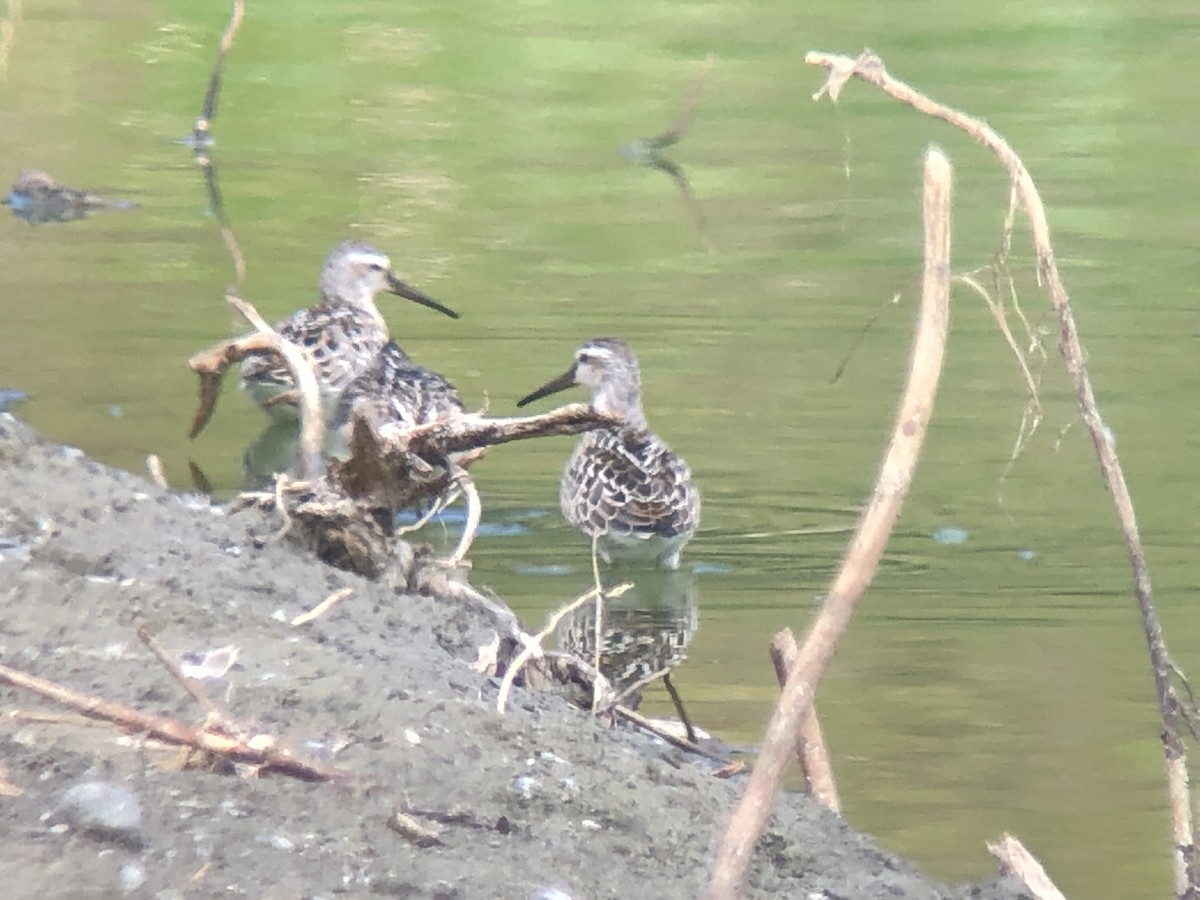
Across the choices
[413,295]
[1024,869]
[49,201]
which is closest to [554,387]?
[413,295]

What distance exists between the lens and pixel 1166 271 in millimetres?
11703

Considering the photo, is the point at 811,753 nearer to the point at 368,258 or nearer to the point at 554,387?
the point at 554,387

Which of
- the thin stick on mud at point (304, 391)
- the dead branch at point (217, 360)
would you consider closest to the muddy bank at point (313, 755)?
the thin stick on mud at point (304, 391)

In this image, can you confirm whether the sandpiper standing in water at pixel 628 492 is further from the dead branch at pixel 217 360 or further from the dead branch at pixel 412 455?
the dead branch at pixel 412 455

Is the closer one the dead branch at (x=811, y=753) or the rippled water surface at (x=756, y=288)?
the dead branch at (x=811, y=753)

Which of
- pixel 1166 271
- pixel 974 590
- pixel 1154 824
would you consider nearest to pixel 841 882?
pixel 1154 824

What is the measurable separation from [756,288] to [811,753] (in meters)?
6.48

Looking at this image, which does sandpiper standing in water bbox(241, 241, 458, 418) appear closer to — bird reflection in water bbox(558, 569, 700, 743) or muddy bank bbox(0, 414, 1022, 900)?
bird reflection in water bbox(558, 569, 700, 743)

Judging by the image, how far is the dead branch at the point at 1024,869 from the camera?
4.37m

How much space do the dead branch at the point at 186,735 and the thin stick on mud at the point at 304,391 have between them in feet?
7.60

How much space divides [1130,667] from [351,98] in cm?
1079

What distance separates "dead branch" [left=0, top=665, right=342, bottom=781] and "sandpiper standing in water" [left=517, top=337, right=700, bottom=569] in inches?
156

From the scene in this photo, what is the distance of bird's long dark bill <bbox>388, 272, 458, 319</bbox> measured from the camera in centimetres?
1078

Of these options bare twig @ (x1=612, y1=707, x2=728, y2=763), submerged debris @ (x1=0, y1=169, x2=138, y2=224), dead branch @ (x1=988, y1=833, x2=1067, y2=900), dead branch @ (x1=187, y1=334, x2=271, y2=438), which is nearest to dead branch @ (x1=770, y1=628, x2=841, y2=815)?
bare twig @ (x1=612, y1=707, x2=728, y2=763)
